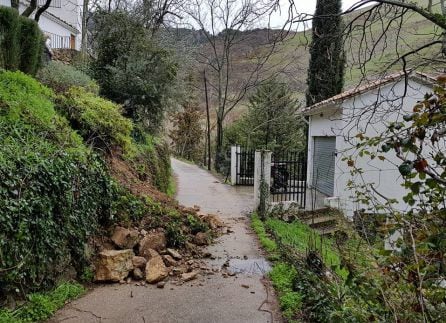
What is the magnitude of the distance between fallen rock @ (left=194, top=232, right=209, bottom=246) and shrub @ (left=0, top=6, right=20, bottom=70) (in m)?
5.09

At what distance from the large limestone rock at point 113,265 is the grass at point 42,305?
41 centimetres

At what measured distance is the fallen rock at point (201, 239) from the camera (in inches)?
260

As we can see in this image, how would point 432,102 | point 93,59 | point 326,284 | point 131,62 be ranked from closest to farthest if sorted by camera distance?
point 432,102 < point 326,284 < point 131,62 < point 93,59

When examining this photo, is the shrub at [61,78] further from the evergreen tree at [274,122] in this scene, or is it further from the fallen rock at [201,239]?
the evergreen tree at [274,122]

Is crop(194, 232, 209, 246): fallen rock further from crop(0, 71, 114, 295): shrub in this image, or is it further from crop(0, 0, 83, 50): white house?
crop(0, 0, 83, 50): white house

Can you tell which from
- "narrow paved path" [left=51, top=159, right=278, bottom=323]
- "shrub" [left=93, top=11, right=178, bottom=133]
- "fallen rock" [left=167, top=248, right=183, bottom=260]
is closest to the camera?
"narrow paved path" [left=51, top=159, right=278, bottom=323]

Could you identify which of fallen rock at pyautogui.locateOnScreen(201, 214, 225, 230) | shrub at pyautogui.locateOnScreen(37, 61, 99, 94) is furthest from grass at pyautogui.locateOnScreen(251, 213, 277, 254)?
shrub at pyautogui.locateOnScreen(37, 61, 99, 94)

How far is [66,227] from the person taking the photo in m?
4.44

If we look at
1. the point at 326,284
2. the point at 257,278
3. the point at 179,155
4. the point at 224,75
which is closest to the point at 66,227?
the point at 257,278

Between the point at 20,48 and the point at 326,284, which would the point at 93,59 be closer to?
the point at 20,48

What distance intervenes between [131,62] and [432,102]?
10.00m

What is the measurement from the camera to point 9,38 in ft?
24.0

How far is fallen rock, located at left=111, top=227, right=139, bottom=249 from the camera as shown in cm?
540

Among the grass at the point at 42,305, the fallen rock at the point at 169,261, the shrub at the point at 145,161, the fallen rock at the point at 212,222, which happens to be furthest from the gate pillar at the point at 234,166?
the grass at the point at 42,305
